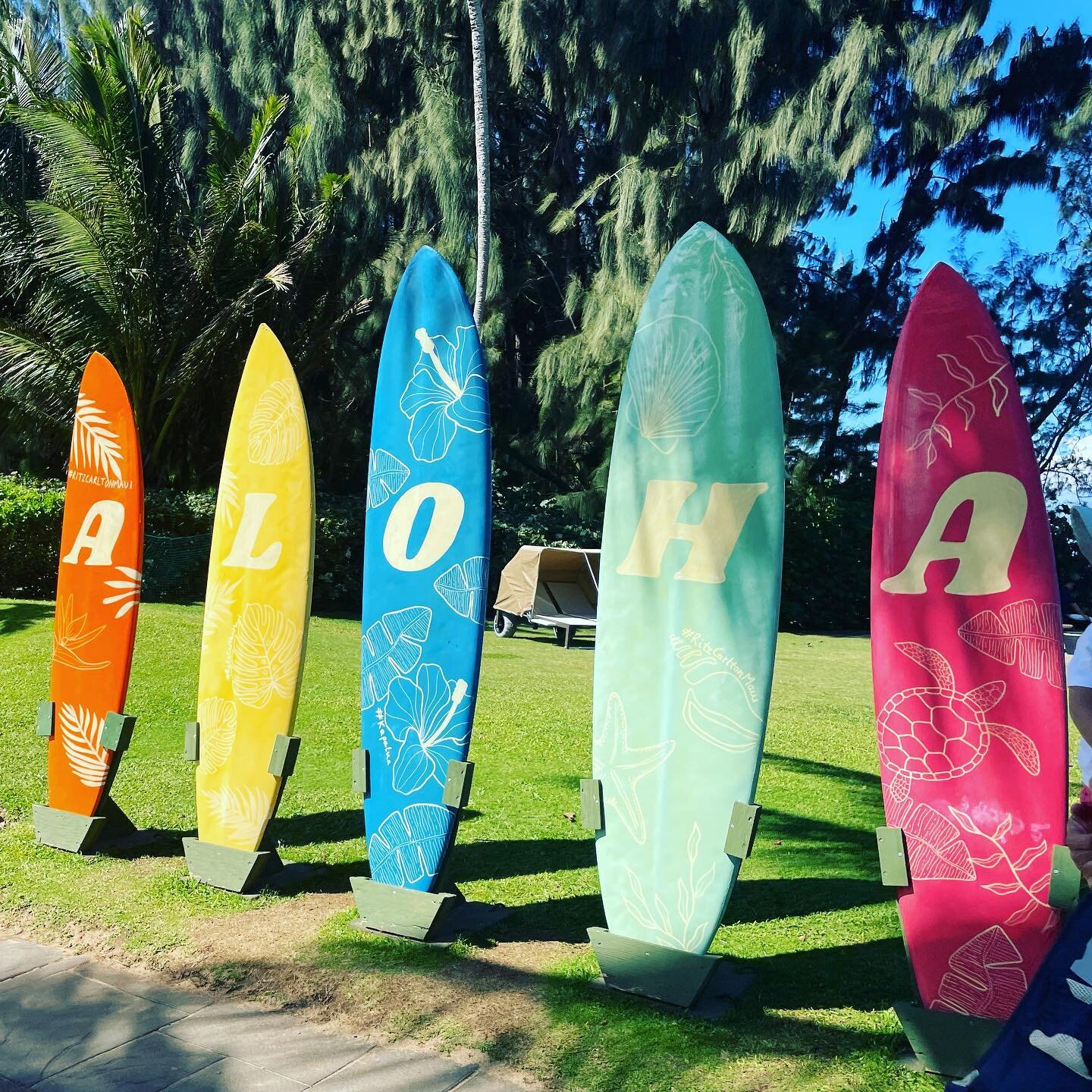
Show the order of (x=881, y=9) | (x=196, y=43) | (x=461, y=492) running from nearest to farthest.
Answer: (x=461, y=492), (x=881, y=9), (x=196, y=43)

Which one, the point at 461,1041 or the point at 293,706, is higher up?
the point at 293,706

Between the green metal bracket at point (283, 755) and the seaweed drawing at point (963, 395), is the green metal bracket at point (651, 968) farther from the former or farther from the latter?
the seaweed drawing at point (963, 395)

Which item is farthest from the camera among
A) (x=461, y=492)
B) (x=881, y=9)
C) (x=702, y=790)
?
(x=881, y=9)

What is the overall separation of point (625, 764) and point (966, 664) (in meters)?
1.07

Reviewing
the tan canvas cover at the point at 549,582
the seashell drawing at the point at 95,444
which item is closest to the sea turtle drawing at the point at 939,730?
the seashell drawing at the point at 95,444

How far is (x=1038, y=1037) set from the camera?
2.08 meters

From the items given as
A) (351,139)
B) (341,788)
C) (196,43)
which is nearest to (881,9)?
(351,139)

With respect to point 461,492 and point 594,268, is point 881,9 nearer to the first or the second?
point 594,268

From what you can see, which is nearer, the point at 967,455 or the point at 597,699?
the point at 967,455

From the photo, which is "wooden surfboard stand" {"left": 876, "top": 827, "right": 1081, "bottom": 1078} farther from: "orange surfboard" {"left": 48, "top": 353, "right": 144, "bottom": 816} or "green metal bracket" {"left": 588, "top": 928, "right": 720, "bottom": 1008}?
"orange surfboard" {"left": 48, "top": 353, "right": 144, "bottom": 816}

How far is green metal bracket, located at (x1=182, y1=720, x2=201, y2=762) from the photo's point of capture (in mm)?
4125

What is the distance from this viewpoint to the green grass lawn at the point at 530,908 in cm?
284

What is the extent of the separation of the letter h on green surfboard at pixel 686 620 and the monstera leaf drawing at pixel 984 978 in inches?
24.6

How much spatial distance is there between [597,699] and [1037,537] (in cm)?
140
